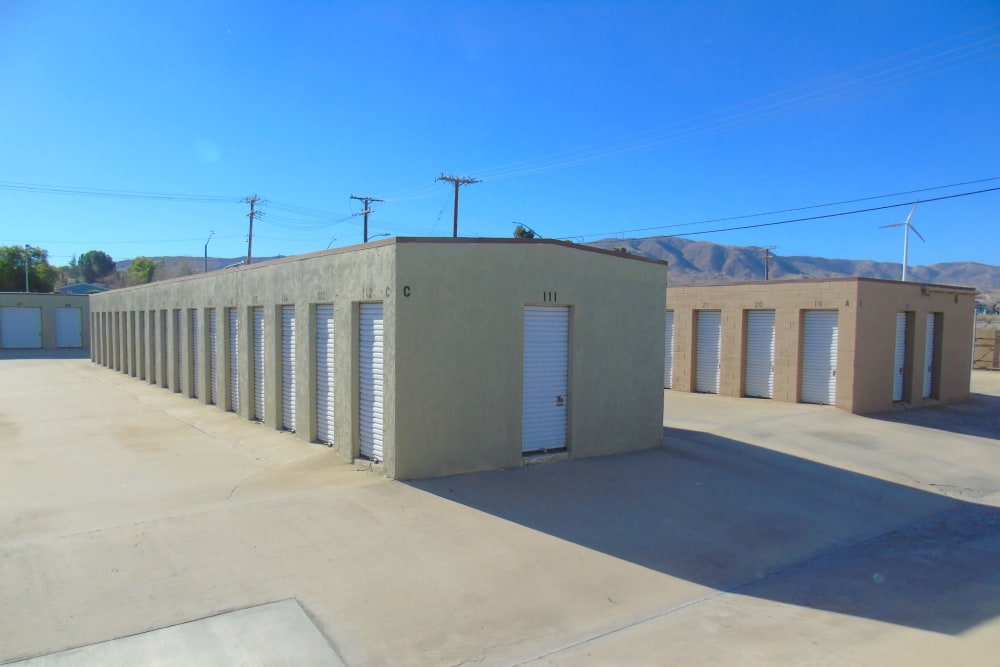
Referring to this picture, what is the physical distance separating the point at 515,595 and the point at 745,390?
581 inches

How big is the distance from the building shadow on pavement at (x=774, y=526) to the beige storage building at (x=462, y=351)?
1.81ft

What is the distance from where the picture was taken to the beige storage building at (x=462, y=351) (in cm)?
819

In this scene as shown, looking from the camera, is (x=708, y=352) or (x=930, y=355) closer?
(x=930, y=355)

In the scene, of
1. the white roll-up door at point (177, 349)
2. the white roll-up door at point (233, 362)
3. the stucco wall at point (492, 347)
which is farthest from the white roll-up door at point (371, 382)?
the white roll-up door at point (177, 349)

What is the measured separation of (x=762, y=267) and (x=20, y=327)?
137344 millimetres

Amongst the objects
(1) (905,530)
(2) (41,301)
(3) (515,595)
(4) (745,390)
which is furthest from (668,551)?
(2) (41,301)

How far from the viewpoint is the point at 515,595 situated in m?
5.56

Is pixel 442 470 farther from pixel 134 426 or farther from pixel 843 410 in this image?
pixel 843 410

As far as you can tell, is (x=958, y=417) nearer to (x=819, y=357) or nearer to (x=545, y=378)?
(x=819, y=357)

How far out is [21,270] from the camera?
5328 centimetres

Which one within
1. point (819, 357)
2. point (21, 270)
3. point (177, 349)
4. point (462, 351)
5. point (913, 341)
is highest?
point (21, 270)

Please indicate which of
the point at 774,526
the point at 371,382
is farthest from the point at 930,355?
the point at 371,382

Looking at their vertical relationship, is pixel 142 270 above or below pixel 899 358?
above

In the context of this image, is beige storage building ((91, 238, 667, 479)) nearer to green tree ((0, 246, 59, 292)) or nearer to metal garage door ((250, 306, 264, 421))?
metal garage door ((250, 306, 264, 421))
